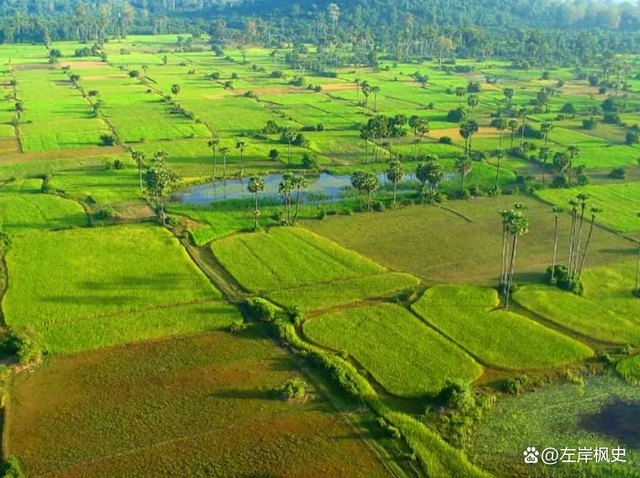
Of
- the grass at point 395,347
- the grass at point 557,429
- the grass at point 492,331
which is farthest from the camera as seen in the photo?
the grass at point 492,331

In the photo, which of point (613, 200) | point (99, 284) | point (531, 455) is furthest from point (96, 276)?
point (613, 200)

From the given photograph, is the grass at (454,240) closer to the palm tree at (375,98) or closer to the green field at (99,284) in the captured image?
the green field at (99,284)

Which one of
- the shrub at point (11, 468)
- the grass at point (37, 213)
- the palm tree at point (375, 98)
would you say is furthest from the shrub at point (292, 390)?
the palm tree at point (375, 98)

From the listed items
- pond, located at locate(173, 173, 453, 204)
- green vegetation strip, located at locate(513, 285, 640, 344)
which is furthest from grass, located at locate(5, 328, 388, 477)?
pond, located at locate(173, 173, 453, 204)

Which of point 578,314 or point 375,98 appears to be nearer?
point 578,314

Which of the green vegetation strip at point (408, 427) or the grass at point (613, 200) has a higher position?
the grass at point (613, 200)

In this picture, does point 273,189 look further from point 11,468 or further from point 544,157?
point 11,468

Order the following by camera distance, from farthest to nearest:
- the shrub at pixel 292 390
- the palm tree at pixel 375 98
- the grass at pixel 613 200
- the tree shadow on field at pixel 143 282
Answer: the palm tree at pixel 375 98 < the grass at pixel 613 200 < the tree shadow on field at pixel 143 282 < the shrub at pixel 292 390

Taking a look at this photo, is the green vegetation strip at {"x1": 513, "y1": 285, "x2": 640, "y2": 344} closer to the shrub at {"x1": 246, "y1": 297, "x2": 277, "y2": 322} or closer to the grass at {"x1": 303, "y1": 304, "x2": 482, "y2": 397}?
the grass at {"x1": 303, "y1": 304, "x2": 482, "y2": 397}
